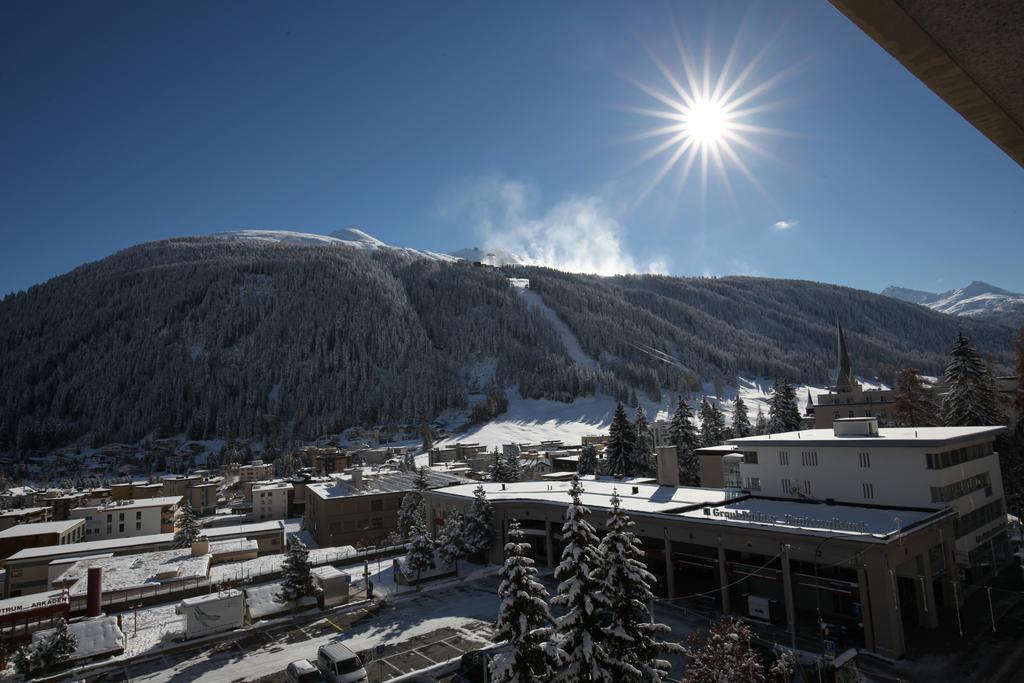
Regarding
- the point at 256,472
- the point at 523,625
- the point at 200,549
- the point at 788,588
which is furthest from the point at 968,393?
the point at 256,472

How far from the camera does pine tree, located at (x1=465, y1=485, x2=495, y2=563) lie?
1624 inches

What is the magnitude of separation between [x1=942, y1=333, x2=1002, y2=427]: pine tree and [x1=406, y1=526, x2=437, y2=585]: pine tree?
4362 cm

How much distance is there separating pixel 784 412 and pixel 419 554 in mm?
46615

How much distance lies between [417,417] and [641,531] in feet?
469

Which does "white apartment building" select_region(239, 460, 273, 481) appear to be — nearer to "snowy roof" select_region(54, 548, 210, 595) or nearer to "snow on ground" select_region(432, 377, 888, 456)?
"snow on ground" select_region(432, 377, 888, 456)

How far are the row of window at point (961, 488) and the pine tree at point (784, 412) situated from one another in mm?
29548

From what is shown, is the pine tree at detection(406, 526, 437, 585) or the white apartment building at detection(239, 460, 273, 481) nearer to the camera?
the pine tree at detection(406, 526, 437, 585)

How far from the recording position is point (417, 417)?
171125mm

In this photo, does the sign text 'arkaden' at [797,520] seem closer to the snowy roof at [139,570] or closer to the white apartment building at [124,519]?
the snowy roof at [139,570]

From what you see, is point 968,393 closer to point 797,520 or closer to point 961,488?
point 961,488

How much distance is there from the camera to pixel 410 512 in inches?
2228

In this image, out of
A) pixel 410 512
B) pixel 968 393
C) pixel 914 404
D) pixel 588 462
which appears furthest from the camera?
pixel 588 462

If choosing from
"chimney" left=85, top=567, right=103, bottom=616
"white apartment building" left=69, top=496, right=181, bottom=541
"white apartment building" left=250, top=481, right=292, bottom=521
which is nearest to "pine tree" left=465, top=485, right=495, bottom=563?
"chimney" left=85, top=567, right=103, bottom=616

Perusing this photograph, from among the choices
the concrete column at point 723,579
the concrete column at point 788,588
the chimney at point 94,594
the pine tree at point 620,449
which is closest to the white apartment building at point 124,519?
the chimney at point 94,594
